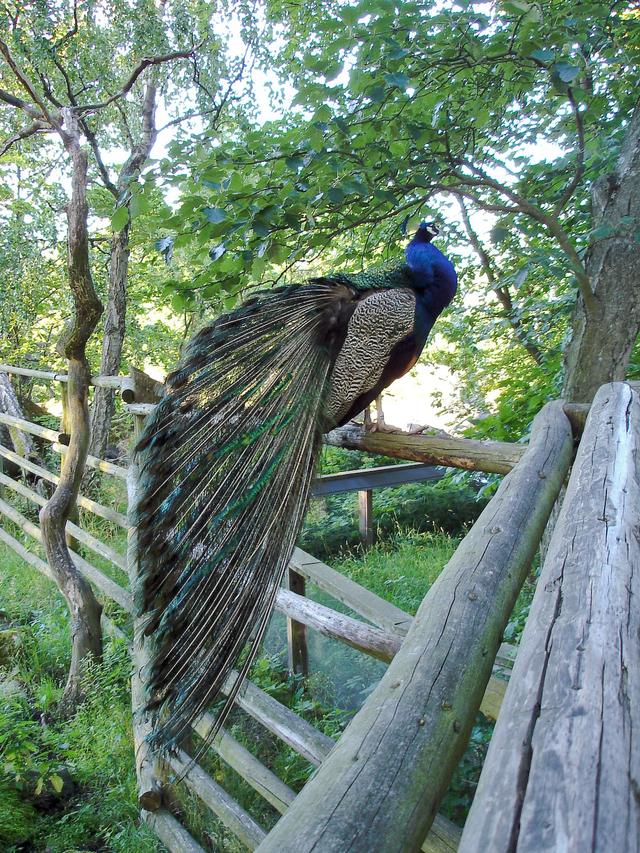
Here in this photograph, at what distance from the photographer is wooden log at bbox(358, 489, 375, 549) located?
19.4 feet

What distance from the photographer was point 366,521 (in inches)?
235

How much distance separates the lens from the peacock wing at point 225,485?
5.32 ft

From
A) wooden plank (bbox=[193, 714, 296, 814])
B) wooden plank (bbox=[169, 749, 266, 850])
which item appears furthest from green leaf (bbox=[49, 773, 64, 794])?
wooden plank (bbox=[193, 714, 296, 814])

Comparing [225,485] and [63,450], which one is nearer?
[225,485]

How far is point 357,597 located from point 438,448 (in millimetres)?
584

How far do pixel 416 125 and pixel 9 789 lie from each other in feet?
10.6

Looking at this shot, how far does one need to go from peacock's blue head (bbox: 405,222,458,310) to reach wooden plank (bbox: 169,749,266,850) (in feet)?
7.42

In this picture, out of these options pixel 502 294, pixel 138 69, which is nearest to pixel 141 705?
pixel 138 69

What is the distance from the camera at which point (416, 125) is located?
233cm

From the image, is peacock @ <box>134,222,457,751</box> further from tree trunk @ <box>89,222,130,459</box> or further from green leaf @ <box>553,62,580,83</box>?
tree trunk @ <box>89,222,130,459</box>

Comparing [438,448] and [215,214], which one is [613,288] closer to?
[438,448]

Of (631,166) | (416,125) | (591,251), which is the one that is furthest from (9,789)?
(631,166)

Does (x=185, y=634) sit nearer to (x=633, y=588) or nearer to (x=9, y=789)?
(x=633, y=588)

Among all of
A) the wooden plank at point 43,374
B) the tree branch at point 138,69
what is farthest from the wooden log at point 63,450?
the tree branch at point 138,69
